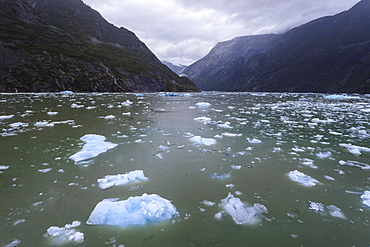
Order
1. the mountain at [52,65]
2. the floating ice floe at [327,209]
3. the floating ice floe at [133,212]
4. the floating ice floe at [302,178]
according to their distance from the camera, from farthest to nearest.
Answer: the mountain at [52,65] → the floating ice floe at [302,178] → the floating ice floe at [327,209] → the floating ice floe at [133,212]

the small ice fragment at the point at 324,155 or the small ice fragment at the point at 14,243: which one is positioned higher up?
the small ice fragment at the point at 14,243

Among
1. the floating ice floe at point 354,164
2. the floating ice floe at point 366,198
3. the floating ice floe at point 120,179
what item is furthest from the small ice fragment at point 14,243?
the floating ice floe at point 354,164

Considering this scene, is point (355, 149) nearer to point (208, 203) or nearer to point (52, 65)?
point (208, 203)

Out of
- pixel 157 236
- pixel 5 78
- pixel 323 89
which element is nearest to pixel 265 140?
pixel 157 236

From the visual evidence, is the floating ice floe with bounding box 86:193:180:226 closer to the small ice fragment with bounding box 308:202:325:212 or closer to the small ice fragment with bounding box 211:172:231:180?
the small ice fragment with bounding box 211:172:231:180

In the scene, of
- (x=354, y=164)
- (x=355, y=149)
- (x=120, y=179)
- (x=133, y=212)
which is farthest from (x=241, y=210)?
(x=355, y=149)

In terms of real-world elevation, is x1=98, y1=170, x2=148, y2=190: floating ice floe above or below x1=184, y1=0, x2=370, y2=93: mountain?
below

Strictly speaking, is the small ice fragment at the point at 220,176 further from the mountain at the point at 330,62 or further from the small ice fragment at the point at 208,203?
the mountain at the point at 330,62

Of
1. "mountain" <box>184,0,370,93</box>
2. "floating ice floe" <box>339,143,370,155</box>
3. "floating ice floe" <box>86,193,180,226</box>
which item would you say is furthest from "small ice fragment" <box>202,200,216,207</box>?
"mountain" <box>184,0,370,93</box>
